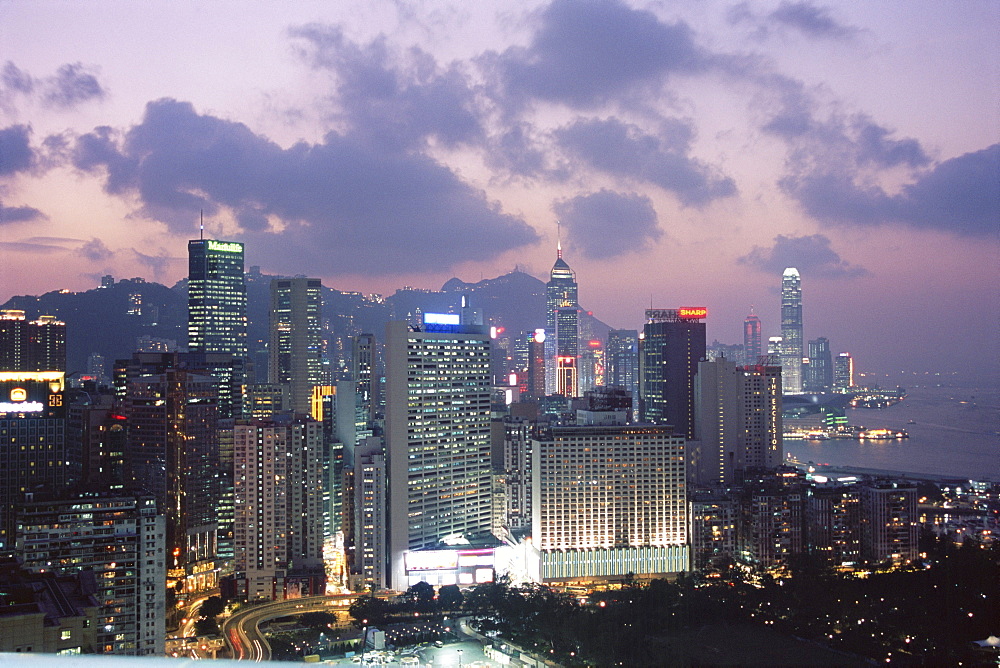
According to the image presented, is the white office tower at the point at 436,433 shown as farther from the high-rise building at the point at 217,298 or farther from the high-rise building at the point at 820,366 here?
the high-rise building at the point at 217,298

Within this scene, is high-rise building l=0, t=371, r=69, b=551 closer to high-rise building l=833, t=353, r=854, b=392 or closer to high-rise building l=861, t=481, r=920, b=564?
high-rise building l=861, t=481, r=920, b=564

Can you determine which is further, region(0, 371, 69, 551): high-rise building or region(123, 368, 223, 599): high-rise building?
region(123, 368, 223, 599): high-rise building

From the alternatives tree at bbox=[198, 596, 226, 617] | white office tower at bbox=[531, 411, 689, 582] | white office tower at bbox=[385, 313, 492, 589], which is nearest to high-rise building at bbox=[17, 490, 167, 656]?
tree at bbox=[198, 596, 226, 617]

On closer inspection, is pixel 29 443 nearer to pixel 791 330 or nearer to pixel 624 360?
pixel 791 330

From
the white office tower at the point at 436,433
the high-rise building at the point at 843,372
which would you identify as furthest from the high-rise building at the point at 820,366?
the white office tower at the point at 436,433

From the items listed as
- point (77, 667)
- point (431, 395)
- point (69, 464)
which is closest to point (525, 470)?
point (431, 395)
